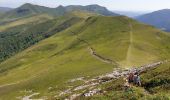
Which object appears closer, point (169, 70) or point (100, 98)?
point (100, 98)

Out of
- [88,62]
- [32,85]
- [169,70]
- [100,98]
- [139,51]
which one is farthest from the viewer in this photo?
[139,51]

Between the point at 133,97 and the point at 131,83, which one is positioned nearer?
the point at 133,97

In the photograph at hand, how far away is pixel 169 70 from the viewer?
216ft

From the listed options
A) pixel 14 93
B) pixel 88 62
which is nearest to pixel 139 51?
pixel 88 62

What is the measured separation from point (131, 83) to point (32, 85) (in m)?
68.4

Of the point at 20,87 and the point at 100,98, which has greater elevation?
the point at 100,98

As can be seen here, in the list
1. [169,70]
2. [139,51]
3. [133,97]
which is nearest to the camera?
[133,97]

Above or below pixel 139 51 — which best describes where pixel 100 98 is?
above

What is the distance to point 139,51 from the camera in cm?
16575

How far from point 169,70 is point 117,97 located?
19.7m

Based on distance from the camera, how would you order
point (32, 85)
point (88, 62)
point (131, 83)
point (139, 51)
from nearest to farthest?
point (131, 83)
point (32, 85)
point (88, 62)
point (139, 51)

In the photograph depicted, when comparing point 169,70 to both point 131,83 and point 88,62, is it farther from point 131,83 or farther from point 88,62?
point 88,62

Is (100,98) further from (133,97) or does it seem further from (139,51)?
(139,51)

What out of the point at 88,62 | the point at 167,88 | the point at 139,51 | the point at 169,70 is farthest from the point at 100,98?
the point at 139,51
